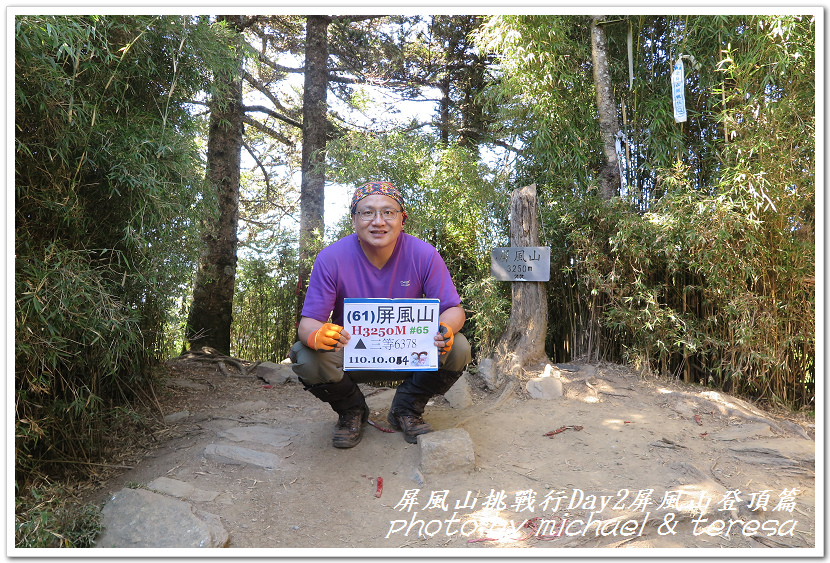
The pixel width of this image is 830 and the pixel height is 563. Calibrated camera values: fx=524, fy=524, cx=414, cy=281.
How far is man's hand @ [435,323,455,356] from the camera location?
243 centimetres

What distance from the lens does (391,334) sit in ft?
8.00

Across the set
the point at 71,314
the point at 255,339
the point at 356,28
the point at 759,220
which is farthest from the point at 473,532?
the point at 356,28

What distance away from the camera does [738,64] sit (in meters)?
3.47

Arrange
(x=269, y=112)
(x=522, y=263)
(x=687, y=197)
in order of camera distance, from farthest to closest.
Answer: (x=269, y=112) → (x=522, y=263) → (x=687, y=197)

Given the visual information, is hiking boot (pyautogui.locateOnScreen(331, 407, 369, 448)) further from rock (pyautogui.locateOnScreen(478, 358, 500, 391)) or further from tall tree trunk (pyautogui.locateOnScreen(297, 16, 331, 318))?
tall tree trunk (pyautogui.locateOnScreen(297, 16, 331, 318))

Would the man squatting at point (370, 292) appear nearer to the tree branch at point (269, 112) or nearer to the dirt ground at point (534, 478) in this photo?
the dirt ground at point (534, 478)

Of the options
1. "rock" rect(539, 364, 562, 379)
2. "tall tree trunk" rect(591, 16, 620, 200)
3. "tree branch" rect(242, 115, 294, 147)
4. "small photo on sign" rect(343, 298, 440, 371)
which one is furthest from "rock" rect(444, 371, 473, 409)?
"tree branch" rect(242, 115, 294, 147)

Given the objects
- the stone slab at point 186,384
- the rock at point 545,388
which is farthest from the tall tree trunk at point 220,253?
the rock at point 545,388

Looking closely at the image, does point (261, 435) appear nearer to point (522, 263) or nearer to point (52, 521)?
point (52, 521)

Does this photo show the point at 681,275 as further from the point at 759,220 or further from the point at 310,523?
the point at 310,523

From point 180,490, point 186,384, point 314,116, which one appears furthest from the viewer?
point 314,116

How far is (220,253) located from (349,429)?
136 inches

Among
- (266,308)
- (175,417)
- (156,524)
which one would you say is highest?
(266,308)

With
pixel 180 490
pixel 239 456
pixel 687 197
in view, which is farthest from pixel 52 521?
pixel 687 197
